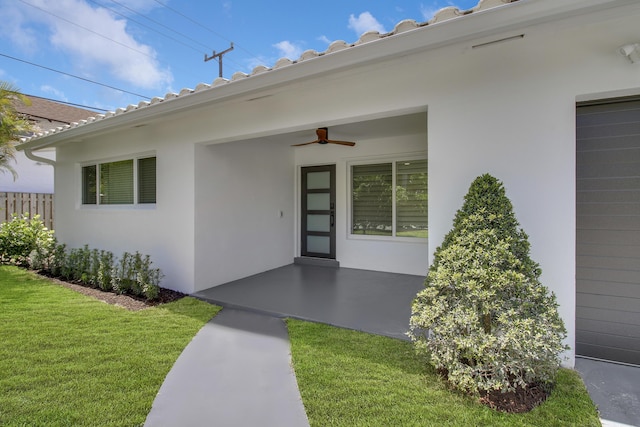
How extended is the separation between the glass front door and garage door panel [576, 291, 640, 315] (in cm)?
568

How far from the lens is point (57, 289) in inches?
261

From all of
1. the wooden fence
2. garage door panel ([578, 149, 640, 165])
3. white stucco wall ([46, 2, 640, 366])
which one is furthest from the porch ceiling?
the wooden fence

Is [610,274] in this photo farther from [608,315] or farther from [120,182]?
[120,182]

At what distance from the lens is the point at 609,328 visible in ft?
11.8

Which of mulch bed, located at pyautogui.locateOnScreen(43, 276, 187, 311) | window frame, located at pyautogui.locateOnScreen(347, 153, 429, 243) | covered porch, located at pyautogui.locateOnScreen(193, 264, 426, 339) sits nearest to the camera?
covered porch, located at pyautogui.locateOnScreen(193, 264, 426, 339)

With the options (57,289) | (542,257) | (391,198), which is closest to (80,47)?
(57,289)

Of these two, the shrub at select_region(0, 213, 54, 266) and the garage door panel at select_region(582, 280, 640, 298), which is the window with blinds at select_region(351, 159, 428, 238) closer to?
the garage door panel at select_region(582, 280, 640, 298)

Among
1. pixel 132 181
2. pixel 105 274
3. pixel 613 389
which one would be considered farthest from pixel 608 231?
pixel 132 181

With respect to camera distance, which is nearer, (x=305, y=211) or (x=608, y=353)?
(x=608, y=353)

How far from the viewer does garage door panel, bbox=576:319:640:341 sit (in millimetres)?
3496

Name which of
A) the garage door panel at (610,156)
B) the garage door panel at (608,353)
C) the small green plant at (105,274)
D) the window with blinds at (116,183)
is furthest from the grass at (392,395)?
the window with blinds at (116,183)

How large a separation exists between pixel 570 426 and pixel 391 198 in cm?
586

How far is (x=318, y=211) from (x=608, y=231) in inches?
248

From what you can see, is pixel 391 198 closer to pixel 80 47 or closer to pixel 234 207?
pixel 234 207
